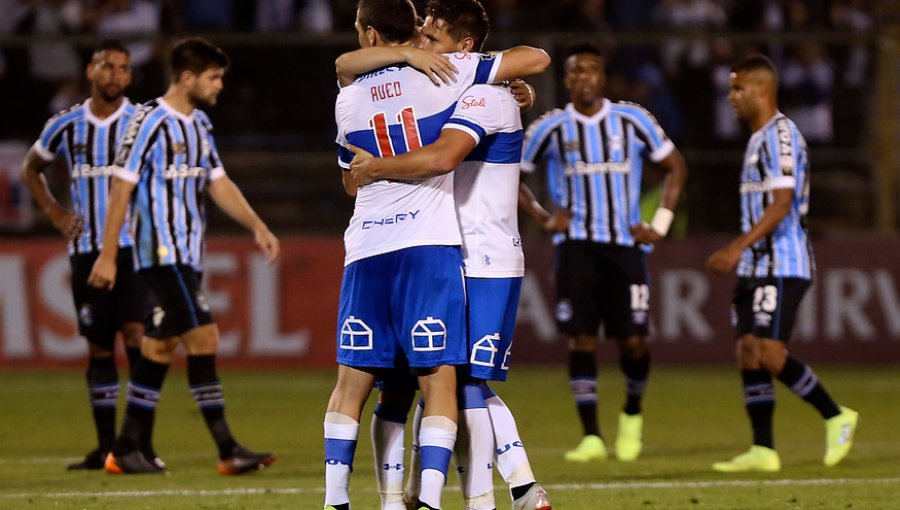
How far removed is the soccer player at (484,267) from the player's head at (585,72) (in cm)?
291

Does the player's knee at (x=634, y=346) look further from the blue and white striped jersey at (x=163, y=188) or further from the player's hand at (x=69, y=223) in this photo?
the player's hand at (x=69, y=223)

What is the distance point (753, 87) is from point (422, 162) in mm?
3462

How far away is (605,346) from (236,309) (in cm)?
346

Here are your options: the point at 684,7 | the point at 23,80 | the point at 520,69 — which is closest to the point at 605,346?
the point at 684,7

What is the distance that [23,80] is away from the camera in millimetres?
15320

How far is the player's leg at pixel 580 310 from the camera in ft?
30.8

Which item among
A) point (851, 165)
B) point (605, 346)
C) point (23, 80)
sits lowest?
point (605, 346)

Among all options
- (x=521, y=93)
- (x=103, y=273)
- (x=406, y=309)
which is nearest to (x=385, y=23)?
(x=521, y=93)

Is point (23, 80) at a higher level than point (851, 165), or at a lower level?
higher

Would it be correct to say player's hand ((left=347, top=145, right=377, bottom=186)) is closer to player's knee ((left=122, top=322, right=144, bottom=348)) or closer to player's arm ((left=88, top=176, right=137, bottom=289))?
player's arm ((left=88, top=176, right=137, bottom=289))

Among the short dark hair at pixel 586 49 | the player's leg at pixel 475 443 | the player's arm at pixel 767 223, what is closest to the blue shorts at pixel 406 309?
the player's leg at pixel 475 443

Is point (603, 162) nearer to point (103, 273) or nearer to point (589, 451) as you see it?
point (589, 451)

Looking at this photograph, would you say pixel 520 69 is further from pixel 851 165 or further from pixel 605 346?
pixel 851 165

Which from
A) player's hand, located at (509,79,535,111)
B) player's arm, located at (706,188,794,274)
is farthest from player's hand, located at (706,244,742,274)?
player's hand, located at (509,79,535,111)
